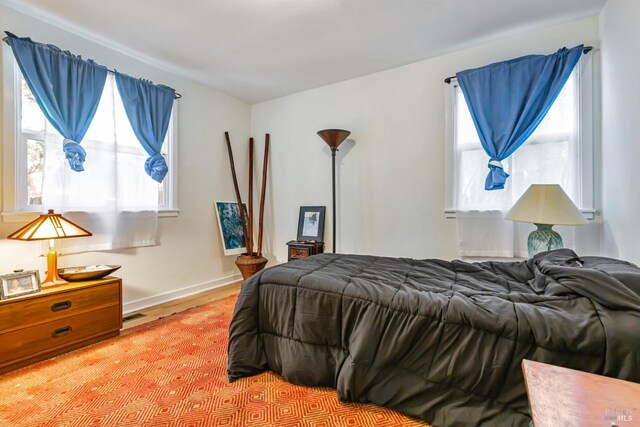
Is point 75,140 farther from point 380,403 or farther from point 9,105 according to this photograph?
point 380,403

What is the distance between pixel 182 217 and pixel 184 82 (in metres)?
1.54

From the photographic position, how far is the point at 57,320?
208 centimetres

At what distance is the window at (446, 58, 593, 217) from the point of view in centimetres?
239

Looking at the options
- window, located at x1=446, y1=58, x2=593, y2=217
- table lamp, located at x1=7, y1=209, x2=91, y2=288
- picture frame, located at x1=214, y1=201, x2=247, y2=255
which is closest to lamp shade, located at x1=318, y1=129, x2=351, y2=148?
window, located at x1=446, y1=58, x2=593, y2=217

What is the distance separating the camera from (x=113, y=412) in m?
1.51

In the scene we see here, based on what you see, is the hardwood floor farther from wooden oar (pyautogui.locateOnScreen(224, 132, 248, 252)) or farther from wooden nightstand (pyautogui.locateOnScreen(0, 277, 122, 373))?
wooden oar (pyautogui.locateOnScreen(224, 132, 248, 252))

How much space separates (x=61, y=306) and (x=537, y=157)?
150 inches

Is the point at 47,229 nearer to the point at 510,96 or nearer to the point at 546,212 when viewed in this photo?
the point at 546,212

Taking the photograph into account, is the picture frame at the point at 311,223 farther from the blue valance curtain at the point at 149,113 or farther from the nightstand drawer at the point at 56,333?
the nightstand drawer at the point at 56,333

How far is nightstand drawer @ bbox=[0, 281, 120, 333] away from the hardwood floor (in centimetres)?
41

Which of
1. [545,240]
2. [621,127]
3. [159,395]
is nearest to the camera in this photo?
[159,395]

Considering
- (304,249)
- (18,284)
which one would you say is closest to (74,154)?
(18,284)

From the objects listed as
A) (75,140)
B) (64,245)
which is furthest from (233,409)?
(75,140)

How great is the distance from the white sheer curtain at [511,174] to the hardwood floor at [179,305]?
2.66 m
